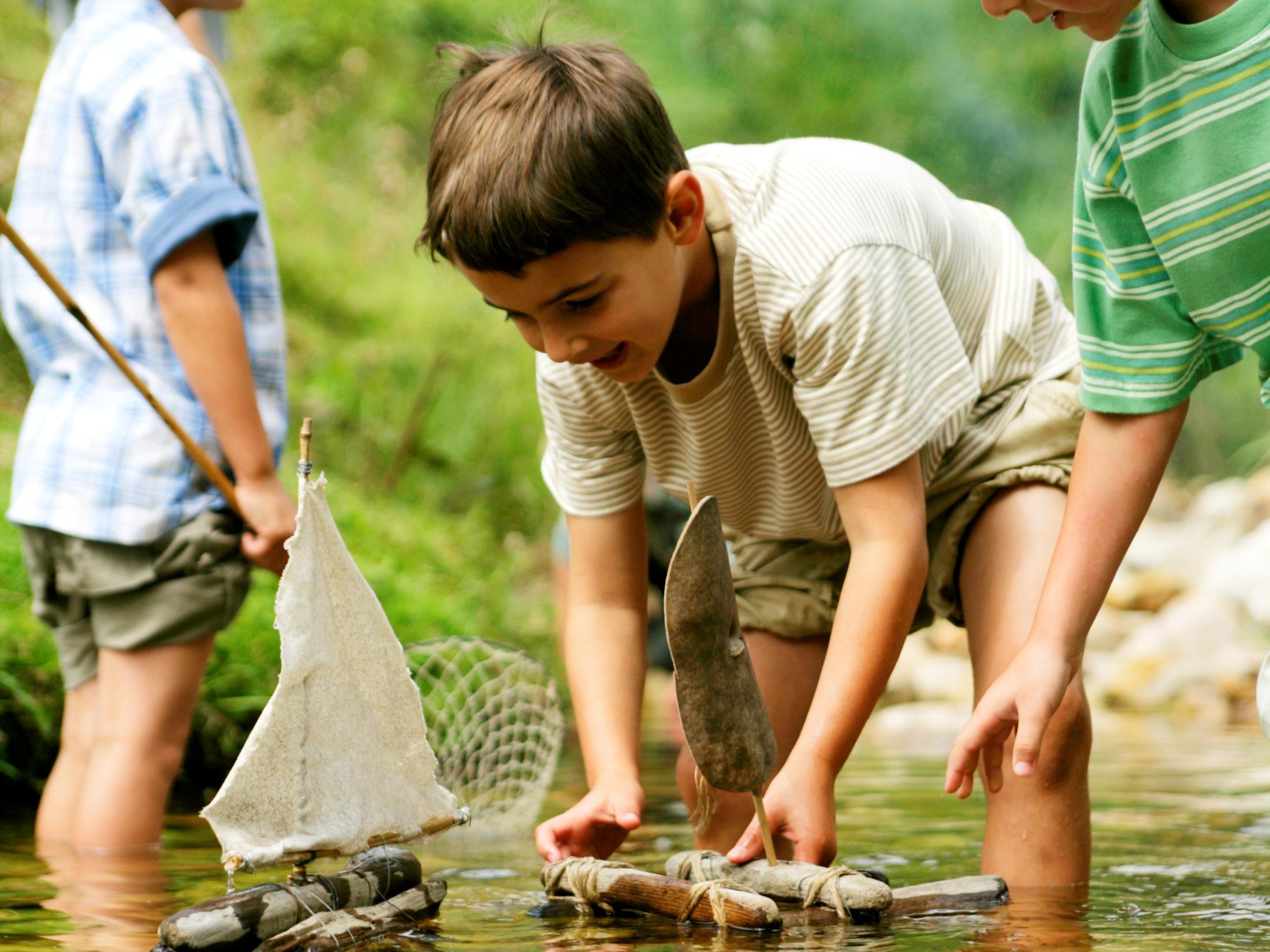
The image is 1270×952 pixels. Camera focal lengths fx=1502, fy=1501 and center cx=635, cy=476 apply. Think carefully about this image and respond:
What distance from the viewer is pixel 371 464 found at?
724cm

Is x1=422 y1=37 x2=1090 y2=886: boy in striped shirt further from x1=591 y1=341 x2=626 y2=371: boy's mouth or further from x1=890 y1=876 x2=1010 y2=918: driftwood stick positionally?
x1=890 y1=876 x2=1010 y2=918: driftwood stick

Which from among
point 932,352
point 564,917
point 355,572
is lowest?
point 564,917

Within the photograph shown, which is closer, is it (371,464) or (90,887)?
(90,887)

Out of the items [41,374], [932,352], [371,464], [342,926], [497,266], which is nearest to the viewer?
[342,926]

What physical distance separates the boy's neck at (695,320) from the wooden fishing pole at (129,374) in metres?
0.82

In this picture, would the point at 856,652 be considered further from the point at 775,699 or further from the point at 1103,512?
the point at 775,699

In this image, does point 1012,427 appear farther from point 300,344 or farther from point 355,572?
point 300,344

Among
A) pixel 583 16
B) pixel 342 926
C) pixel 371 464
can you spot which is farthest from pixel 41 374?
pixel 371 464

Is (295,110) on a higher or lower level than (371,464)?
higher

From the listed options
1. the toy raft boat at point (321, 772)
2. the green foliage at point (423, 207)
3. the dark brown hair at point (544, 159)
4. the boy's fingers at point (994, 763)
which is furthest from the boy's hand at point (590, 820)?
the green foliage at point (423, 207)

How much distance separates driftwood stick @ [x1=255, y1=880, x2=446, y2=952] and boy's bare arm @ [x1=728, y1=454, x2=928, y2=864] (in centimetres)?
41

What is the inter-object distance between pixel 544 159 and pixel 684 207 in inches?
9.2

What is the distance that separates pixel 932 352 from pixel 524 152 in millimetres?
651

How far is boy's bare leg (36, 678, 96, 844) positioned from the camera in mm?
2711
